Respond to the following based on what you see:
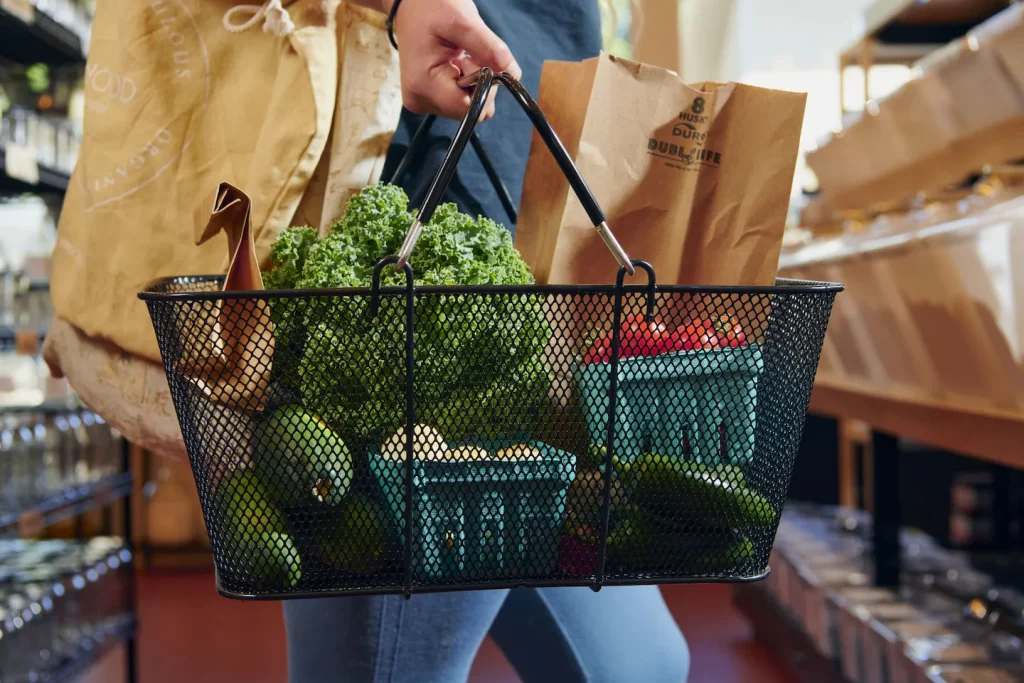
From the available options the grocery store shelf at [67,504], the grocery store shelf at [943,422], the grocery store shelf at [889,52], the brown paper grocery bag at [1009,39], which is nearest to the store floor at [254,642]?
the grocery store shelf at [67,504]

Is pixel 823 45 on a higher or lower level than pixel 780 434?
higher

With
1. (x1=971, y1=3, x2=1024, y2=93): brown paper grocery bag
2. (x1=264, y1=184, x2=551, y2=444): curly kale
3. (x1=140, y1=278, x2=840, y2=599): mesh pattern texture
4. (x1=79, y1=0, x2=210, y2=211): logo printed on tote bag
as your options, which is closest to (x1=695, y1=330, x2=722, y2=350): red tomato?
(x1=140, y1=278, x2=840, y2=599): mesh pattern texture

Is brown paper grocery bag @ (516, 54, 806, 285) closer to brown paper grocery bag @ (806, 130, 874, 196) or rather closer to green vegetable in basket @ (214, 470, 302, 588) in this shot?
green vegetable in basket @ (214, 470, 302, 588)

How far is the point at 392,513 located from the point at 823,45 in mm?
5761

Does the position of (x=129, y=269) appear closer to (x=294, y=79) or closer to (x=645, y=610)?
(x=294, y=79)

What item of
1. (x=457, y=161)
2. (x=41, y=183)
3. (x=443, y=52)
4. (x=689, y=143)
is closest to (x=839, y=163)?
(x=41, y=183)

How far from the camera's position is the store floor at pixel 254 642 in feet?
10.6

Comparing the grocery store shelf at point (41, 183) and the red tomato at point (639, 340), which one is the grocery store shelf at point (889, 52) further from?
the red tomato at point (639, 340)

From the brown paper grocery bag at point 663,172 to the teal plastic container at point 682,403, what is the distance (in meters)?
0.16

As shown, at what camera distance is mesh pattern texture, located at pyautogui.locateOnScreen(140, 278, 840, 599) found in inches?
24.1

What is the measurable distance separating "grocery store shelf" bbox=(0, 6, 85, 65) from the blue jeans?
222 cm

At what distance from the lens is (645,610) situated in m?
1.06

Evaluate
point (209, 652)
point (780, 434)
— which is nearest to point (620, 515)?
point (780, 434)

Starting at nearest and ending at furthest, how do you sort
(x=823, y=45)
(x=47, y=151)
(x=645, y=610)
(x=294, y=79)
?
(x=294, y=79), (x=645, y=610), (x=47, y=151), (x=823, y=45)
